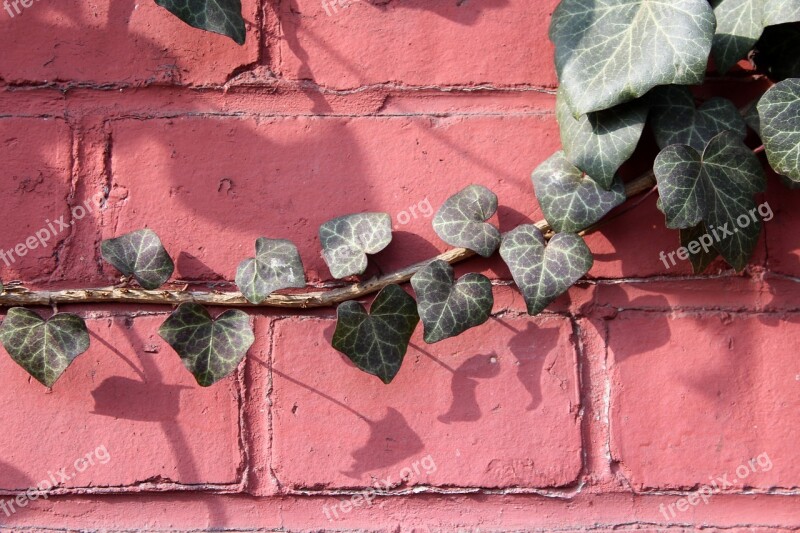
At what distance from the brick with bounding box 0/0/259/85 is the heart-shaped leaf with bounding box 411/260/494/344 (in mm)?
333

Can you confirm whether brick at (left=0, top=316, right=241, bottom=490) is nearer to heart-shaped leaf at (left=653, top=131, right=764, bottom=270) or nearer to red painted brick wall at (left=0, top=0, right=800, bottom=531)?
red painted brick wall at (left=0, top=0, right=800, bottom=531)

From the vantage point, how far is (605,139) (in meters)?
0.85

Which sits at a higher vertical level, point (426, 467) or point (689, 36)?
point (689, 36)

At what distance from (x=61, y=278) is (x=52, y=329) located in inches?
2.7

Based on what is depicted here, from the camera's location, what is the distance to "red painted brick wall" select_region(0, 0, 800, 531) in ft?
2.90

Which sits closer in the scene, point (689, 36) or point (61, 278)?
point (689, 36)

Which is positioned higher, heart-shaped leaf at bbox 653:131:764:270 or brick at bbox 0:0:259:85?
brick at bbox 0:0:259:85

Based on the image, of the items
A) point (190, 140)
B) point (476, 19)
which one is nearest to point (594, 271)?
point (476, 19)

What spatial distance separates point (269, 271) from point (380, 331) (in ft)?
0.45

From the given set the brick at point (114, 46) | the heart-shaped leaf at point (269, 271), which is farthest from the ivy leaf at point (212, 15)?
the heart-shaped leaf at point (269, 271)

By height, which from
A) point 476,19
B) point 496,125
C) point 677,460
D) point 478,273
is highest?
point 476,19

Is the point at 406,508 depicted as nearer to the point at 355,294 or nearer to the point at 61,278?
the point at 355,294

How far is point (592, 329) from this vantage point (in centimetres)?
90

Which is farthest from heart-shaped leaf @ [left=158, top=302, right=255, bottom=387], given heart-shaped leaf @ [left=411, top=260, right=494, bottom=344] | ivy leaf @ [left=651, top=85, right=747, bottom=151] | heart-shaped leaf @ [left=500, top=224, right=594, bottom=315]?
ivy leaf @ [left=651, top=85, right=747, bottom=151]
